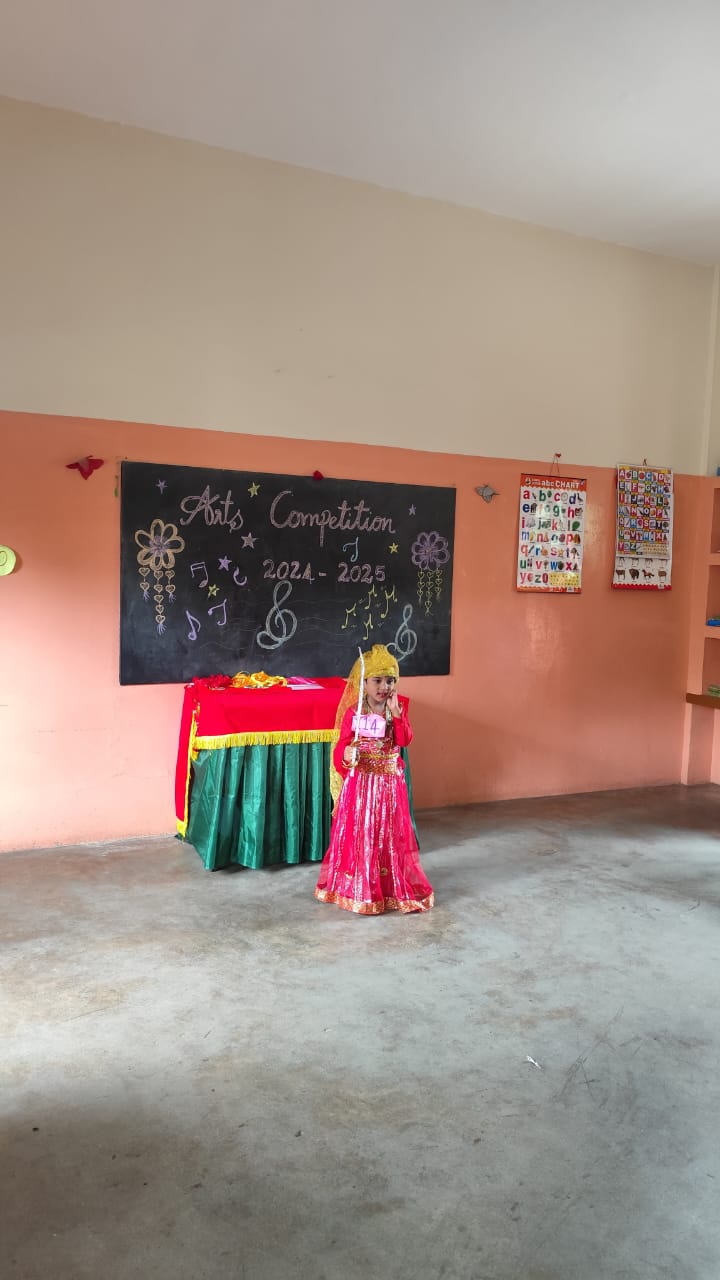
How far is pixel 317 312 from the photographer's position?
5.04m

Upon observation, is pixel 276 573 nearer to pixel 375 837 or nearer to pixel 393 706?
pixel 393 706

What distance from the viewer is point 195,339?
15.6ft

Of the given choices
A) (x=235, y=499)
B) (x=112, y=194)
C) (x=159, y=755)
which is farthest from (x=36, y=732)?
(x=112, y=194)

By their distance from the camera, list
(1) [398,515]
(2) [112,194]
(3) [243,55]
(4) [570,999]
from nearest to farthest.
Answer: (4) [570,999], (3) [243,55], (2) [112,194], (1) [398,515]

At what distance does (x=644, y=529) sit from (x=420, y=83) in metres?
3.32

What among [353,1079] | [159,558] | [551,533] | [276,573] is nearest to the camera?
[353,1079]

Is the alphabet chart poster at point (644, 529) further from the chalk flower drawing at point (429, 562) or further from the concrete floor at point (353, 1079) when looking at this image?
the concrete floor at point (353, 1079)

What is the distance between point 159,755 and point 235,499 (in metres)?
1.50

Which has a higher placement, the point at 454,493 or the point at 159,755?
the point at 454,493

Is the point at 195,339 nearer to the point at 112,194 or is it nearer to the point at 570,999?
the point at 112,194

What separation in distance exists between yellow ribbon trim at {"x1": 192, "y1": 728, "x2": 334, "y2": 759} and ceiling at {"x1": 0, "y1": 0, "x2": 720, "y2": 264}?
10.3ft

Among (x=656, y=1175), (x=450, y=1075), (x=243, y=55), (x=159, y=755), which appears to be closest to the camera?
(x=656, y=1175)

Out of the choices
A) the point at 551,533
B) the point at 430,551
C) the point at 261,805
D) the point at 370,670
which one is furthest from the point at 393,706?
the point at 551,533

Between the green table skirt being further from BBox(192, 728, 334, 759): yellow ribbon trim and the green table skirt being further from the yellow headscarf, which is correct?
the yellow headscarf
